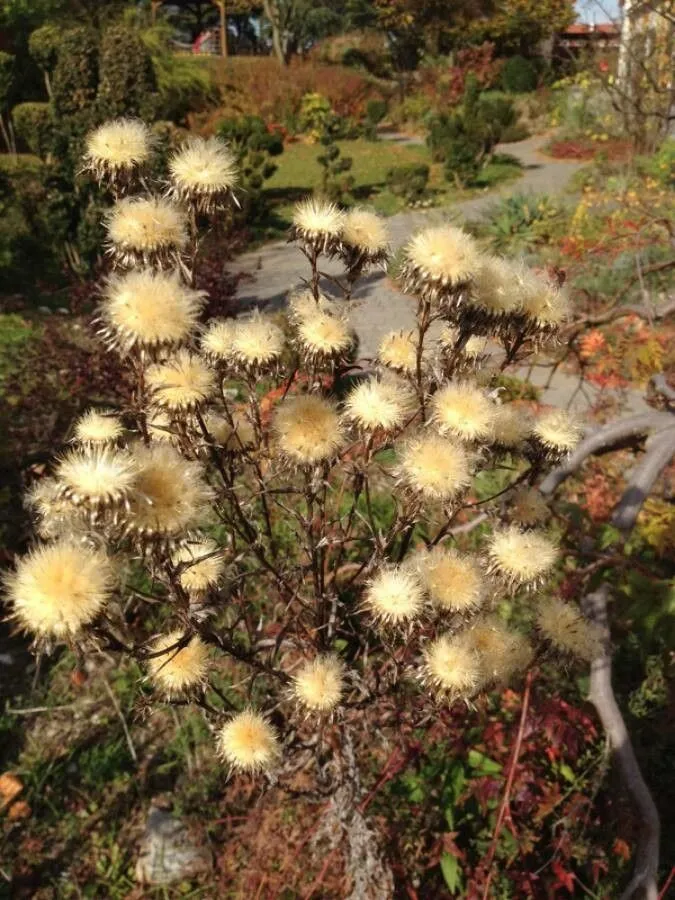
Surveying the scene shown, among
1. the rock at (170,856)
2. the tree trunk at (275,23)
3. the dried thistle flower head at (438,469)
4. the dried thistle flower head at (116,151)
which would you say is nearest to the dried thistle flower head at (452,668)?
the dried thistle flower head at (438,469)

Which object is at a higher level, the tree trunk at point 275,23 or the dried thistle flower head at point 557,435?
the tree trunk at point 275,23

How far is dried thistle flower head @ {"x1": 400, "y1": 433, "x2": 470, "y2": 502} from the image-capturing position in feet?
3.65

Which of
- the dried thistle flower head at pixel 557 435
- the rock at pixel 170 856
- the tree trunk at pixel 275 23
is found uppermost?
the tree trunk at pixel 275 23

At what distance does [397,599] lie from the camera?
1.12 metres

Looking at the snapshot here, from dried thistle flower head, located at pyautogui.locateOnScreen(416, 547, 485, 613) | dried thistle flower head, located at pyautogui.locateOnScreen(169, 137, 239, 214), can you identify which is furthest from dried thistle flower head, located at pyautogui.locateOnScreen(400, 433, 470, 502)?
dried thistle flower head, located at pyautogui.locateOnScreen(169, 137, 239, 214)

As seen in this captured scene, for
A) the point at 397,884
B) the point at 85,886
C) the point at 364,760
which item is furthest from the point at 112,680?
the point at 397,884

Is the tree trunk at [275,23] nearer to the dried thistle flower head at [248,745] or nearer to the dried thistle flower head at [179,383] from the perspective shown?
the dried thistle flower head at [179,383]

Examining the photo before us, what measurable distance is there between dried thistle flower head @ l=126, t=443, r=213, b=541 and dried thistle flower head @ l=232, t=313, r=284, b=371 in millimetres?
299

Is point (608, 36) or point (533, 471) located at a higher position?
point (608, 36)

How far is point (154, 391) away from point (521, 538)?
0.73 metres

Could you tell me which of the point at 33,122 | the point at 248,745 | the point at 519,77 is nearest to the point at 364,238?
the point at 248,745

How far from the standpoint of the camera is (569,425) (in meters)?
1.33

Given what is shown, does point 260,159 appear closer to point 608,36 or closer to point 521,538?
point 608,36

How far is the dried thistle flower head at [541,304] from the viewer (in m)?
1.19
